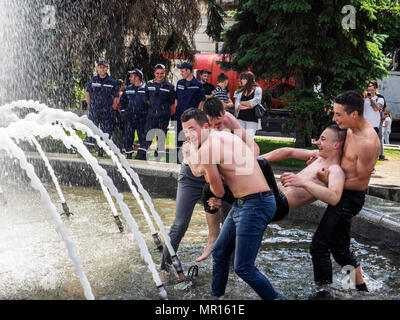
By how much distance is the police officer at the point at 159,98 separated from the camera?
429 inches

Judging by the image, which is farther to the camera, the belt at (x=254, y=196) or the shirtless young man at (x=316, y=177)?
the shirtless young man at (x=316, y=177)

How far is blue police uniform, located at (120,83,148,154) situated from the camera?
37.2 ft

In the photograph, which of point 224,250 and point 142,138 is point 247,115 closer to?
point 142,138

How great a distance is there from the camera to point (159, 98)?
10930 millimetres

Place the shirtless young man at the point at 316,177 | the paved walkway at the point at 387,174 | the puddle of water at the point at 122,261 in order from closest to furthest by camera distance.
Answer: the shirtless young man at the point at 316,177 < the puddle of water at the point at 122,261 < the paved walkway at the point at 387,174

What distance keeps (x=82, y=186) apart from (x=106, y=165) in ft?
1.73

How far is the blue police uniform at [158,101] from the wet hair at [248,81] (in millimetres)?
1914

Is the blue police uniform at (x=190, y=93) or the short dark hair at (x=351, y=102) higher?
the short dark hair at (x=351, y=102)

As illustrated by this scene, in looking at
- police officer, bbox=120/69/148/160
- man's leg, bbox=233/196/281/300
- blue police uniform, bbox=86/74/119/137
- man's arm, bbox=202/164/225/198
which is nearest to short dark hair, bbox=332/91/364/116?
man's leg, bbox=233/196/281/300

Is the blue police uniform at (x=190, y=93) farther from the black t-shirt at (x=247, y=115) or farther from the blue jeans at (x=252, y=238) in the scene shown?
the blue jeans at (x=252, y=238)

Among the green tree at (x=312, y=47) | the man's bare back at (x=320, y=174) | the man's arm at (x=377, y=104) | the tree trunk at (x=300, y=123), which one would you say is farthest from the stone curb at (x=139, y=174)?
the tree trunk at (x=300, y=123)

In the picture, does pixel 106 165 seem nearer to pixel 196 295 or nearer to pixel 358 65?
pixel 196 295

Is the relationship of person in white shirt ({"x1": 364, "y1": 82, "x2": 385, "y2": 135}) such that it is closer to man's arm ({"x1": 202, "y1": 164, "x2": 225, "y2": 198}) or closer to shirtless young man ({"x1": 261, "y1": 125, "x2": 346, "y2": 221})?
shirtless young man ({"x1": 261, "y1": 125, "x2": 346, "y2": 221})
